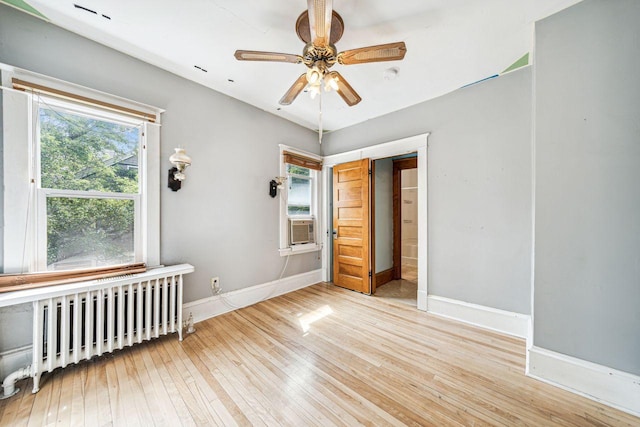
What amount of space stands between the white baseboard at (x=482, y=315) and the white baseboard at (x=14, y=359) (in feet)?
12.3

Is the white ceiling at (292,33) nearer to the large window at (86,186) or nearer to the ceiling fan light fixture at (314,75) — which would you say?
the ceiling fan light fixture at (314,75)

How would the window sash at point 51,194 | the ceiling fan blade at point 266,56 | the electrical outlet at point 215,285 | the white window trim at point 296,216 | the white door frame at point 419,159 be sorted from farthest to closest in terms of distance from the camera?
the white window trim at point 296,216
the white door frame at point 419,159
the electrical outlet at point 215,285
the window sash at point 51,194
the ceiling fan blade at point 266,56

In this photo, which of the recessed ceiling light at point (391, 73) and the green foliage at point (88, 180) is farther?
the recessed ceiling light at point (391, 73)

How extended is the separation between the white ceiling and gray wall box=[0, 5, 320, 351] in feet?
0.56

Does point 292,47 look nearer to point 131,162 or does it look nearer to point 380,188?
point 131,162

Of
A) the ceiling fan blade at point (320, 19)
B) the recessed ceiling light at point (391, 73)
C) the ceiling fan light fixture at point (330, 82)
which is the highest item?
the recessed ceiling light at point (391, 73)

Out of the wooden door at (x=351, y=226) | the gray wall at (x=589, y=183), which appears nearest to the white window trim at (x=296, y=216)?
the wooden door at (x=351, y=226)

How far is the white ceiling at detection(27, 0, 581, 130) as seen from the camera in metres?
1.57

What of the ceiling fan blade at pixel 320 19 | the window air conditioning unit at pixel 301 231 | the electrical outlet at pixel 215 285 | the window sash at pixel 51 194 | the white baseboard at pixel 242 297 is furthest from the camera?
the window air conditioning unit at pixel 301 231

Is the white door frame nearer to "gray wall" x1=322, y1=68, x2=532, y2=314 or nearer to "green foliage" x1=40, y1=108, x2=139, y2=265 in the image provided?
"gray wall" x1=322, y1=68, x2=532, y2=314

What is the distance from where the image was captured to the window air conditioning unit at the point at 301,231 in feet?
11.6

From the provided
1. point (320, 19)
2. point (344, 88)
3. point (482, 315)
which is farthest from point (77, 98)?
point (482, 315)

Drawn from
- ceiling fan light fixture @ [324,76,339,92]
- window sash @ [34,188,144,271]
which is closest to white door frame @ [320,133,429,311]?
ceiling fan light fixture @ [324,76,339,92]

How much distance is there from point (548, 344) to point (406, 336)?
1059mm
